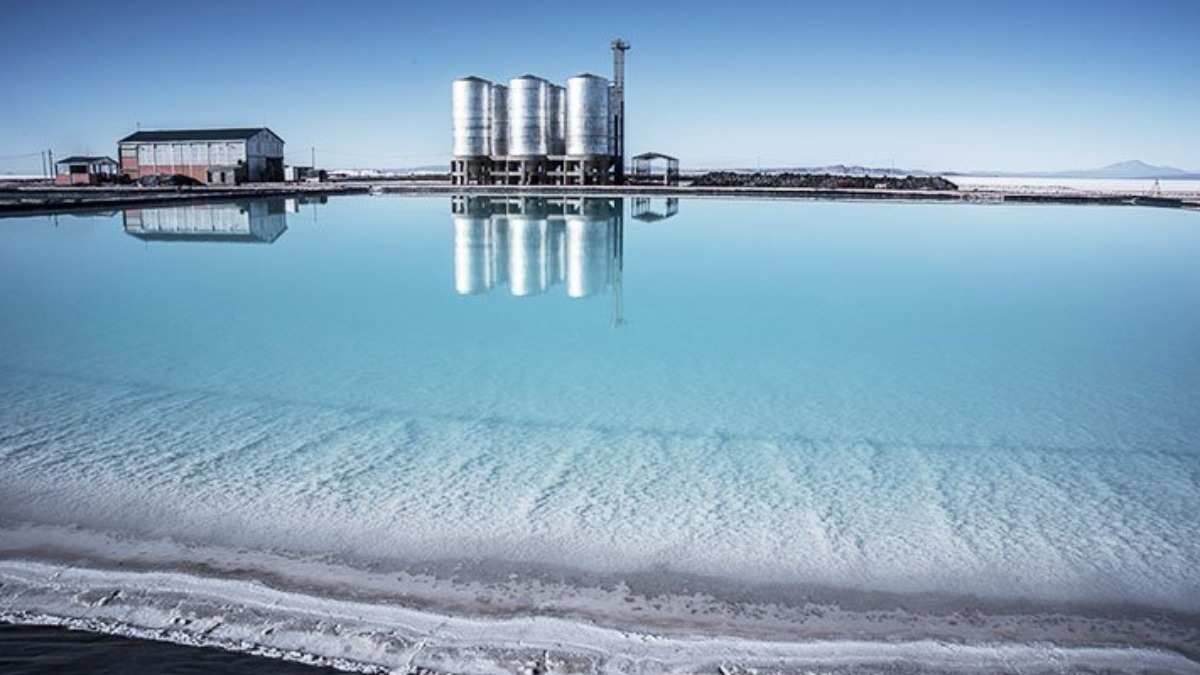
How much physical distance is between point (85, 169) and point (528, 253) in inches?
1573

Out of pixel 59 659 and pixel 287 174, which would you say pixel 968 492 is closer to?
pixel 59 659

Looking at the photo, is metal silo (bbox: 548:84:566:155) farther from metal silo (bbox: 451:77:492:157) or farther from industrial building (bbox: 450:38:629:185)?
metal silo (bbox: 451:77:492:157)

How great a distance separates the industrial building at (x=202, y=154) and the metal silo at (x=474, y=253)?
22.3 metres

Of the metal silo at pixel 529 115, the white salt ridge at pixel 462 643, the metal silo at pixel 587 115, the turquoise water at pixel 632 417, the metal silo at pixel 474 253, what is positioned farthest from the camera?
the metal silo at pixel 529 115

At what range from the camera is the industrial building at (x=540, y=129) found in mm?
36219

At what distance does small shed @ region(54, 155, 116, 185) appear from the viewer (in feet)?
144

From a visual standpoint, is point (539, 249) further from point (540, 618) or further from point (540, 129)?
point (540, 129)

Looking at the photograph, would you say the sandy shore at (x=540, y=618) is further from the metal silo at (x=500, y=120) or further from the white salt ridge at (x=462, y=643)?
the metal silo at (x=500, y=120)

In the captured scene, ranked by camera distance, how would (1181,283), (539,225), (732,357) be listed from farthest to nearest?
(539,225)
(1181,283)
(732,357)

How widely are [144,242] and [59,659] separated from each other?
17.2 metres

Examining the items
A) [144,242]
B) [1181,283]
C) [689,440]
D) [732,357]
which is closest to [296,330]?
[732,357]

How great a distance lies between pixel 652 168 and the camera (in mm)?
46469

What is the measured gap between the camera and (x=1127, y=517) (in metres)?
4.55

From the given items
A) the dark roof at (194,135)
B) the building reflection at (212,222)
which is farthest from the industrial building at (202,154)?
the building reflection at (212,222)
